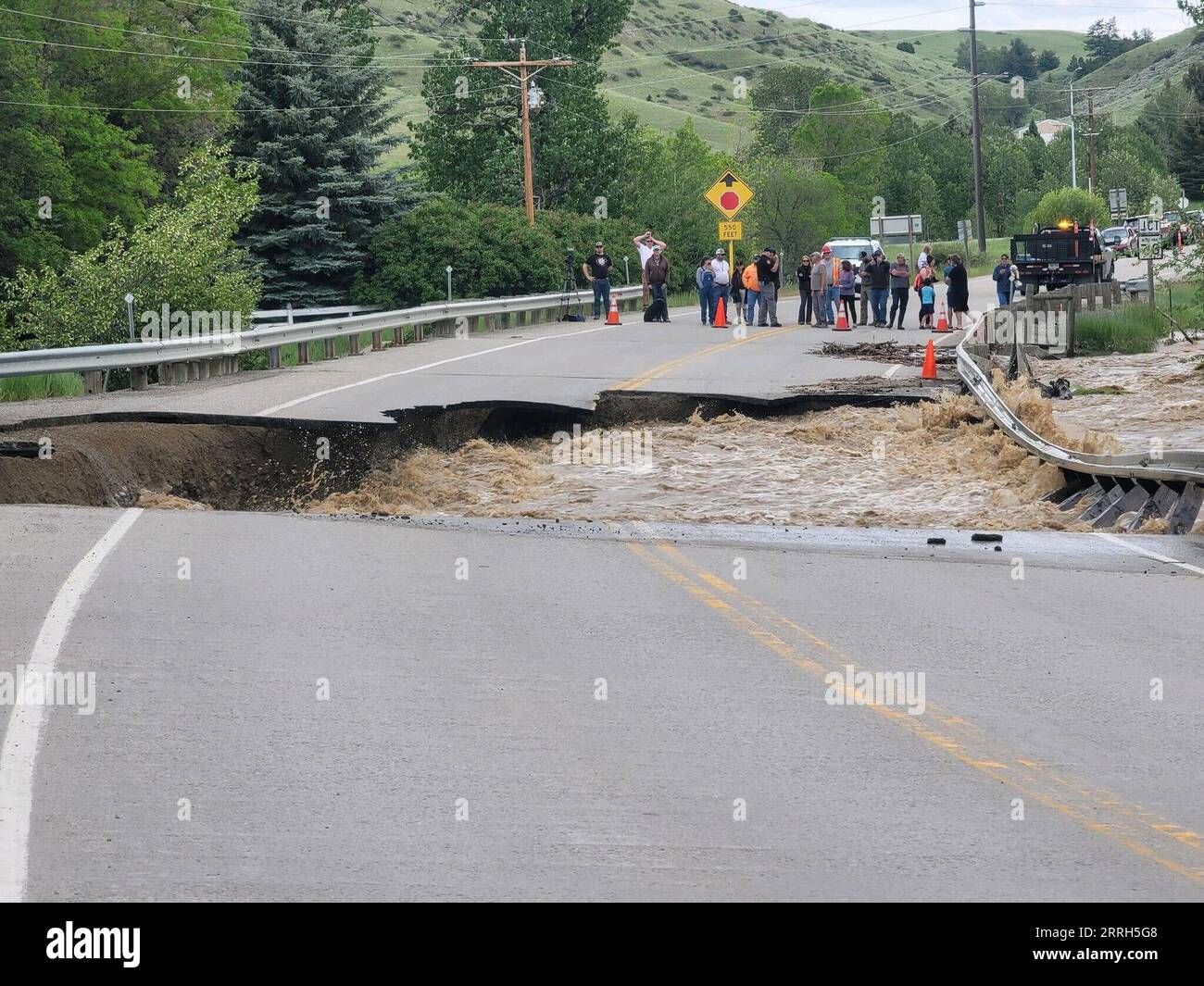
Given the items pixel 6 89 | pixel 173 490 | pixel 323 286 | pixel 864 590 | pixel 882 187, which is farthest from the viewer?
pixel 882 187

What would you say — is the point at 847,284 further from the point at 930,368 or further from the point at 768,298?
the point at 930,368

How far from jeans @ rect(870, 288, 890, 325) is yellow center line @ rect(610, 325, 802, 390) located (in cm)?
176

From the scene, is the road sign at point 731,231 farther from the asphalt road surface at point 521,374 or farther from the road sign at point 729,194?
the asphalt road surface at point 521,374

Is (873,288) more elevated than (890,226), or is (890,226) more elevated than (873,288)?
(890,226)

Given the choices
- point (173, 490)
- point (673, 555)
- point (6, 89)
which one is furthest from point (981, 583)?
point (6, 89)

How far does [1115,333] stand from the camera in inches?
1423

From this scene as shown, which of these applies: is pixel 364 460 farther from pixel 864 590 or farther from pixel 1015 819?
pixel 1015 819

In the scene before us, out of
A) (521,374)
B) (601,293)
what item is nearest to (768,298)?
(601,293)

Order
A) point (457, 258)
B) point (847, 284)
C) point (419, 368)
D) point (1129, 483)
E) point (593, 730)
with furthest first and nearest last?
point (457, 258) → point (847, 284) → point (419, 368) → point (1129, 483) → point (593, 730)

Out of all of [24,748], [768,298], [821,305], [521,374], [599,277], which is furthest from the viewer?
[599,277]

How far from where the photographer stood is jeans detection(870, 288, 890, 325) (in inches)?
1490

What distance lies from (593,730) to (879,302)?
3141 cm

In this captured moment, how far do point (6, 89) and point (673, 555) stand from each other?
39036 mm
